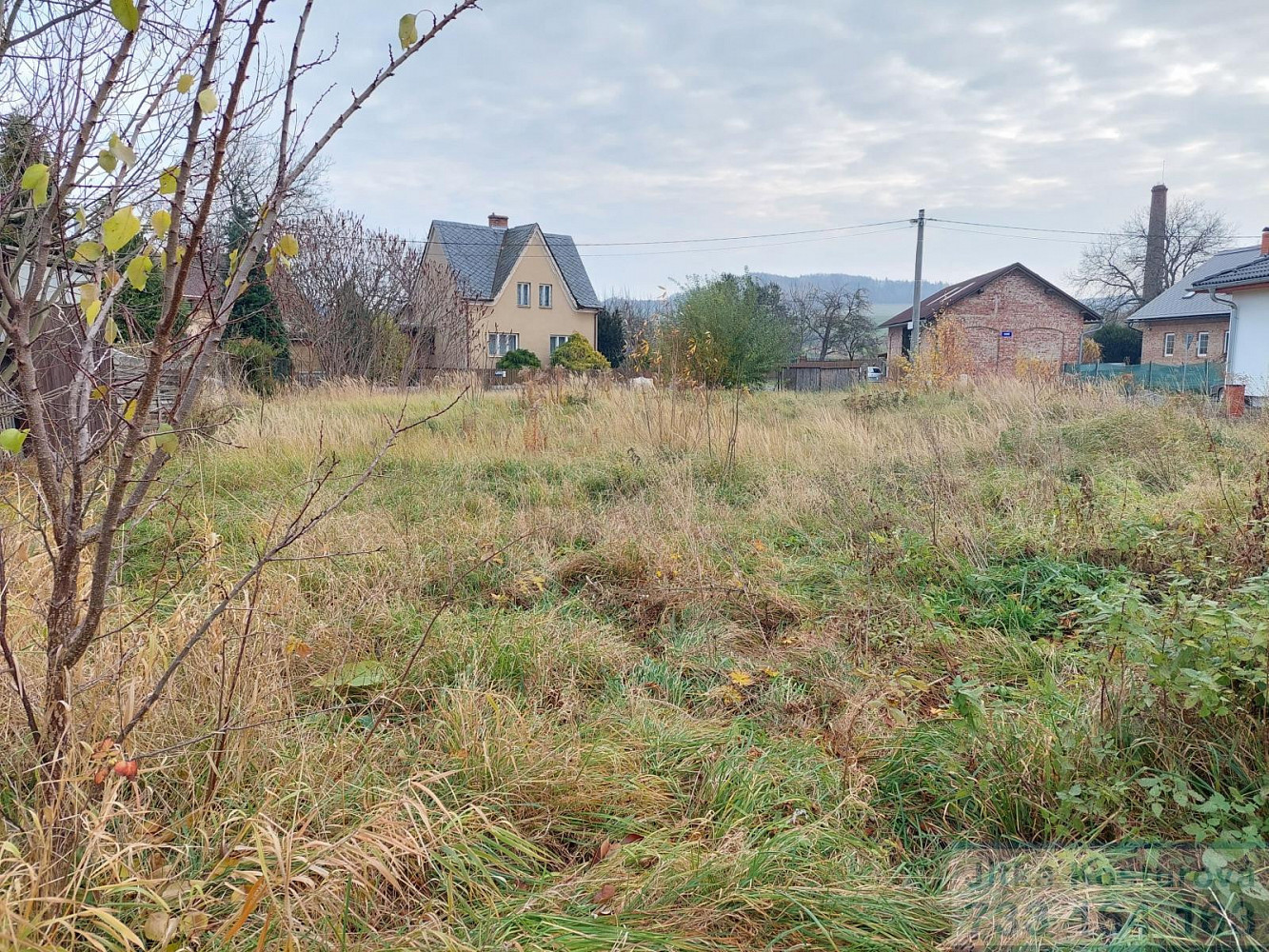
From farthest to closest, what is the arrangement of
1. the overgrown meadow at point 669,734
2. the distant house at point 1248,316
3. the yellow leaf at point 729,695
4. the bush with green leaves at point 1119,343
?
the bush with green leaves at point 1119,343
the distant house at point 1248,316
the yellow leaf at point 729,695
the overgrown meadow at point 669,734

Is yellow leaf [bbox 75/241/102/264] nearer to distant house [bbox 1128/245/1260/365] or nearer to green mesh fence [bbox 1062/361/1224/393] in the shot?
green mesh fence [bbox 1062/361/1224/393]

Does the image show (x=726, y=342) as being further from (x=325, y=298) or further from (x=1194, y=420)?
(x=1194, y=420)

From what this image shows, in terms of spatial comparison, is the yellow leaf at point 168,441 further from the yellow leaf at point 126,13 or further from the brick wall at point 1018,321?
the brick wall at point 1018,321

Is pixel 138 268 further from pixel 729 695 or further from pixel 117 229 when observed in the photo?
pixel 729 695

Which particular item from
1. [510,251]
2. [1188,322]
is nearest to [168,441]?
[510,251]

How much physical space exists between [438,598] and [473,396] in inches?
324

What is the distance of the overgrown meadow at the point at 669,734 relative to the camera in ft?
5.81

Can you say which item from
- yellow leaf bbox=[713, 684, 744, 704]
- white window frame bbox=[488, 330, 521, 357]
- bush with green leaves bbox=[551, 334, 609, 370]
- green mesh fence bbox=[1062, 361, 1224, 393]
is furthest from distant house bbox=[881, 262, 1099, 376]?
yellow leaf bbox=[713, 684, 744, 704]

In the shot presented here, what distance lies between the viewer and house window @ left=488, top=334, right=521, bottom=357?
3288 centimetres

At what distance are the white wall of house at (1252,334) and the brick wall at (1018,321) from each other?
18.3 m

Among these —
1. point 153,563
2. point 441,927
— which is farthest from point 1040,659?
point 153,563

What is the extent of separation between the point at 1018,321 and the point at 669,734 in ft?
118

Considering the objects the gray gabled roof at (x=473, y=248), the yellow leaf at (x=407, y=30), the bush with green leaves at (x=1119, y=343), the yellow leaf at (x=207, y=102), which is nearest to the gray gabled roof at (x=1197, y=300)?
the bush with green leaves at (x=1119, y=343)

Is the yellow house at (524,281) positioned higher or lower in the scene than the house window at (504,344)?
higher
